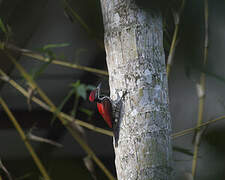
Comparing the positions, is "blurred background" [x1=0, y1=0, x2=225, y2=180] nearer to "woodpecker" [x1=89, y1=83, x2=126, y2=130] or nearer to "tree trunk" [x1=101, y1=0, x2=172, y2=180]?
"woodpecker" [x1=89, y1=83, x2=126, y2=130]

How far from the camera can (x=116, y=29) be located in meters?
0.79

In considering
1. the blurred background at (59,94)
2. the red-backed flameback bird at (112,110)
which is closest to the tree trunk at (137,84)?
the red-backed flameback bird at (112,110)

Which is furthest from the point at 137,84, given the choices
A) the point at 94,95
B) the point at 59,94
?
the point at 59,94

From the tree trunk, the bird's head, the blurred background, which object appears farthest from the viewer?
the blurred background

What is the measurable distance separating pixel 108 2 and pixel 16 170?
52.1 inches

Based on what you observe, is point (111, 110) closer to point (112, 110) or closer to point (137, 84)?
point (112, 110)

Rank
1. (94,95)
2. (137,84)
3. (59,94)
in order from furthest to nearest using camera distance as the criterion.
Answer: (59,94) < (94,95) < (137,84)

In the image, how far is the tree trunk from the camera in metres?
0.72

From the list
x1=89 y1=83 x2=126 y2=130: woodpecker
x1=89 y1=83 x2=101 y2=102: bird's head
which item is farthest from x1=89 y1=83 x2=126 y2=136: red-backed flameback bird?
x1=89 y1=83 x2=101 y2=102: bird's head

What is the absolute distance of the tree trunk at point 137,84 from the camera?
72 cm

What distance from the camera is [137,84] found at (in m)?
0.76

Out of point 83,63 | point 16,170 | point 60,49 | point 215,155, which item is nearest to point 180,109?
point 83,63

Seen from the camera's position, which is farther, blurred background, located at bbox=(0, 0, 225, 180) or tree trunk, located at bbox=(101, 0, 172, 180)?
blurred background, located at bbox=(0, 0, 225, 180)

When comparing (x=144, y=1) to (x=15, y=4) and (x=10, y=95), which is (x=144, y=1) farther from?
(x=10, y=95)
